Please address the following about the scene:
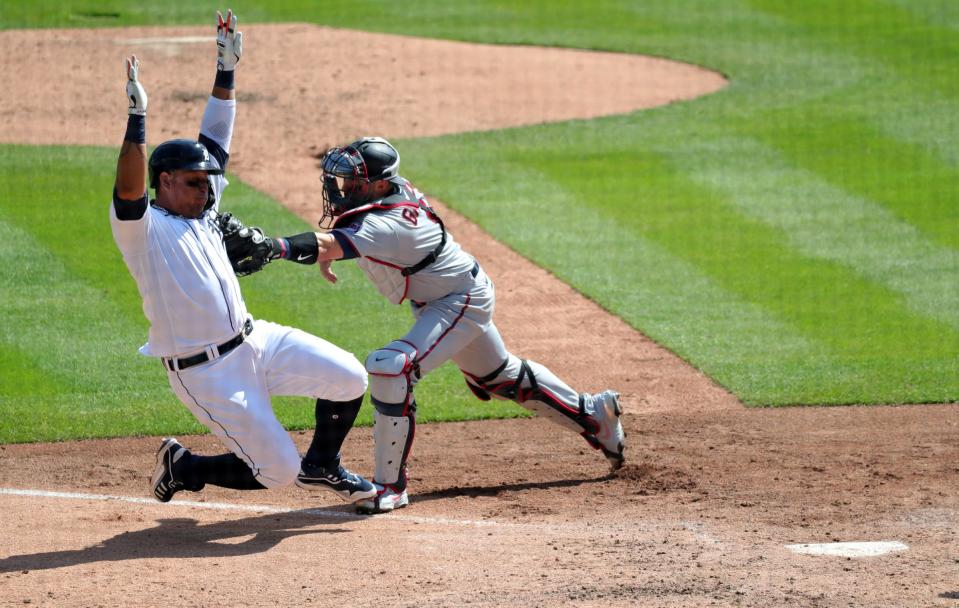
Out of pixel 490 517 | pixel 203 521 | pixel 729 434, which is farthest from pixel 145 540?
pixel 729 434

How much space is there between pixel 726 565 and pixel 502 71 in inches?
464

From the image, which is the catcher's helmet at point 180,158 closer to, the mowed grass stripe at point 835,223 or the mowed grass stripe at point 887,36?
the mowed grass stripe at point 835,223

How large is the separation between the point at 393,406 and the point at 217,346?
0.93m

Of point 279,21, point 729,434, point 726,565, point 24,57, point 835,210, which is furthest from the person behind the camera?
point 279,21

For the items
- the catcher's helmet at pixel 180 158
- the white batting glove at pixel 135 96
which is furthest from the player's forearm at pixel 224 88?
the white batting glove at pixel 135 96

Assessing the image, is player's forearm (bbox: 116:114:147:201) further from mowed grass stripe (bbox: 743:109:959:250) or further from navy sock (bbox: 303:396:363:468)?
mowed grass stripe (bbox: 743:109:959:250)

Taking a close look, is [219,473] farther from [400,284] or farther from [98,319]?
[98,319]

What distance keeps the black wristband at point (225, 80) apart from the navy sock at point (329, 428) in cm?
150

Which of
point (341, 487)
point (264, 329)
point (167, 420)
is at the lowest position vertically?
point (167, 420)

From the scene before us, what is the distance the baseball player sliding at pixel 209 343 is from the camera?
5.09 metres

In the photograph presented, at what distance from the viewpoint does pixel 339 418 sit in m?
5.70

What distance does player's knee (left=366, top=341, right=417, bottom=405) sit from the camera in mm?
5766

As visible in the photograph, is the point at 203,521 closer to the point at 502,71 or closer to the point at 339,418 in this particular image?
the point at 339,418

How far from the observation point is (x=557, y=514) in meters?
5.79
